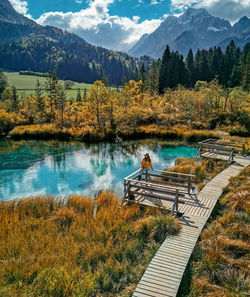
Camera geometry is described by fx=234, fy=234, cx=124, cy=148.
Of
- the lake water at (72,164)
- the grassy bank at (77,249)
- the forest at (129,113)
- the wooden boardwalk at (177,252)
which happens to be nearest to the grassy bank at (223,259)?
the wooden boardwalk at (177,252)

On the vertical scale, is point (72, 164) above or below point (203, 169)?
below

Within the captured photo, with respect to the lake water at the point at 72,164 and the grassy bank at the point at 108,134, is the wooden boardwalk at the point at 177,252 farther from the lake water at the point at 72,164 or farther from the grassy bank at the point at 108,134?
the grassy bank at the point at 108,134

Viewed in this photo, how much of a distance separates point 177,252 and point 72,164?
1599 centimetres

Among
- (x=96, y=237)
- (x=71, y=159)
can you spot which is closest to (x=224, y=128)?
(x=71, y=159)

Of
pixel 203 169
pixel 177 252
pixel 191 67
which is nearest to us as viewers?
pixel 177 252

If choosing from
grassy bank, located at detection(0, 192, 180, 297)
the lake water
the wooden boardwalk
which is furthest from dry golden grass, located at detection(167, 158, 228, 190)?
grassy bank, located at detection(0, 192, 180, 297)

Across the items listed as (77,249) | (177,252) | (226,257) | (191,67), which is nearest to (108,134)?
(77,249)

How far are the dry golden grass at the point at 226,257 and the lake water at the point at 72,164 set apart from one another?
6.98 metres

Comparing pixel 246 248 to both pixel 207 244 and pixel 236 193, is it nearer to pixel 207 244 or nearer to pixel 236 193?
pixel 207 244

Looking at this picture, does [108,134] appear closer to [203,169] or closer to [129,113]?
[129,113]

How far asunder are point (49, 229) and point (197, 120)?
3382cm

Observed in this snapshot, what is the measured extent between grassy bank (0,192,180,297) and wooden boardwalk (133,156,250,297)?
0.92 ft

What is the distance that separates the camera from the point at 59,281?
214 inches

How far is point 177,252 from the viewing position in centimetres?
684
